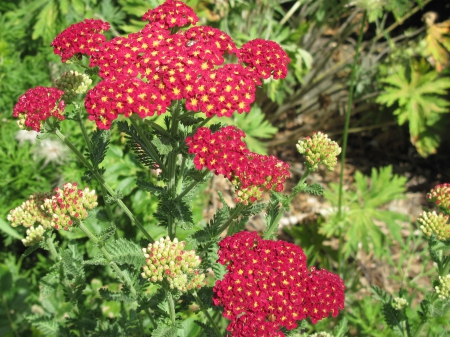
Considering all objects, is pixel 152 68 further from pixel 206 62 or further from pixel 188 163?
pixel 188 163

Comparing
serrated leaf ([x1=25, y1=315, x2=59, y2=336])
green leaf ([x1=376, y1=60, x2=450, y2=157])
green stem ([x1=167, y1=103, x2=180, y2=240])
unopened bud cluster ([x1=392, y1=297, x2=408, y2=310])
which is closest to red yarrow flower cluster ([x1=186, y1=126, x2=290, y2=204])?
green stem ([x1=167, y1=103, x2=180, y2=240])

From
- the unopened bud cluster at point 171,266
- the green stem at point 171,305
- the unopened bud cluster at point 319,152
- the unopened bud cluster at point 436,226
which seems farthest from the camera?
the unopened bud cluster at point 436,226

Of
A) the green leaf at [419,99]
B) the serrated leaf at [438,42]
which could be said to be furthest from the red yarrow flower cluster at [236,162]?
the serrated leaf at [438,42]

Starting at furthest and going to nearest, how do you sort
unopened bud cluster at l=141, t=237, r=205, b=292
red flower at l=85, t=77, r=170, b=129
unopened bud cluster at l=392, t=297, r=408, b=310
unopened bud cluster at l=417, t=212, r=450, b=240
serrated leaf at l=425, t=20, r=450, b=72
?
serrated leaf at l=425, t=20, r=450, b=72 → unopened bud cluster at l=392, t=297, r=408, b=310 → unopened bud cluster at l=417, t=212, r=450, b=240 → unopened bud cluster at l=141, t=237, r=205, b=292 → red flower at l=85, t=77, r=170, b=129

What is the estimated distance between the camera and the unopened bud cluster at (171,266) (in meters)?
1.74

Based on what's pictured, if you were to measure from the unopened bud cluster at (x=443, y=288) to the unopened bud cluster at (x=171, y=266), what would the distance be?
44.2 inches

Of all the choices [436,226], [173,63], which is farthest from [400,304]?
[173,63]

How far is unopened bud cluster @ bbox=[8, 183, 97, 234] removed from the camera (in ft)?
6.15

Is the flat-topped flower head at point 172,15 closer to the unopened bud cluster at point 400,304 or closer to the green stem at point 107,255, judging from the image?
the green stem at point 107,255

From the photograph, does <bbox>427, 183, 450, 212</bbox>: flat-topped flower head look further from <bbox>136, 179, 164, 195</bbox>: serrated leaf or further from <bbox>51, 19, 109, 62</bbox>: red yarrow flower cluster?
<bbox>51, 19, 109, 62</bbox>: red yarrow flower cluster

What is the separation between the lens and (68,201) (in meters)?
1.89

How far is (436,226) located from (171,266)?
1317mm

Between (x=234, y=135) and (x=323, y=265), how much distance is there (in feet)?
7.35

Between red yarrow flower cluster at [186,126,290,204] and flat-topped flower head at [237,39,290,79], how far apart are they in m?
0.30
